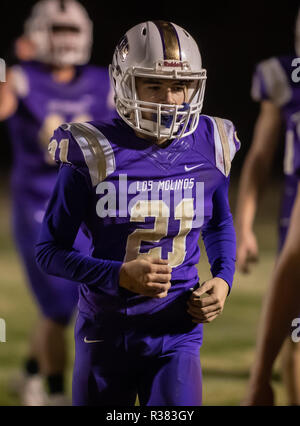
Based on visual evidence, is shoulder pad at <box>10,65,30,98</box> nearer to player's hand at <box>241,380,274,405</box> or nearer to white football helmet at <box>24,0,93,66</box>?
white football helmet at <box>24,0,93,66</box>

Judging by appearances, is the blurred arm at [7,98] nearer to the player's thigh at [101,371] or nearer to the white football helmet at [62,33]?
the white football helmet at [62,33]

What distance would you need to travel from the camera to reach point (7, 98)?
Answer: 334 cm

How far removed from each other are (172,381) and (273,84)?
143cm

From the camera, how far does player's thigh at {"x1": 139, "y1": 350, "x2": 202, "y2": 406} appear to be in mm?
1973

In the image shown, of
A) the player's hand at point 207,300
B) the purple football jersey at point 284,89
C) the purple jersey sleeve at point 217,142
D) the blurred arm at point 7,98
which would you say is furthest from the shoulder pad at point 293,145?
the blurred arm at point 7,98

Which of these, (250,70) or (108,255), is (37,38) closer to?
(108,255)

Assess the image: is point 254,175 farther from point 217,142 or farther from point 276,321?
point 217,142

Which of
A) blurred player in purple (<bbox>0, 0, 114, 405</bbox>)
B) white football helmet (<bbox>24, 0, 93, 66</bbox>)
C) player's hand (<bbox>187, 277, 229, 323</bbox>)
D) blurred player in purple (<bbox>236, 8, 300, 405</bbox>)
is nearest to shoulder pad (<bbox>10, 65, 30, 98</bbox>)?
blurred player in purple (<bbox>0, 0, 114, 405</bbox>)

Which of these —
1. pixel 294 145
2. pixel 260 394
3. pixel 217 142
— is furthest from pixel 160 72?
pixel 260 394

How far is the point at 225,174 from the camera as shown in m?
2.09

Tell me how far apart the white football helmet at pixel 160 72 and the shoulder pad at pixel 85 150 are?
0.35 ft

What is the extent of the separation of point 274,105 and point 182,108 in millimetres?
1098

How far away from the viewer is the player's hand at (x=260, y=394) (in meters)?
2.75

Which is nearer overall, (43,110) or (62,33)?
(43,110)
